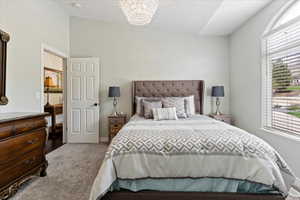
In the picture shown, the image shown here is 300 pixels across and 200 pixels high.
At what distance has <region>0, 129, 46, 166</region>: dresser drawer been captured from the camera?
6.37 feet

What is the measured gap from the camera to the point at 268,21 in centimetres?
303

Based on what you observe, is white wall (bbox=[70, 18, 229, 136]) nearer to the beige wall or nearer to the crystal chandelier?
the beige wall

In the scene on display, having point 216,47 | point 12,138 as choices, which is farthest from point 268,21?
point 12,138

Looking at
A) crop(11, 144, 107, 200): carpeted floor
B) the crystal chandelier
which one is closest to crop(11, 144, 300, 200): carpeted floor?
crop(11, 144, 107, 200): carpeted floor

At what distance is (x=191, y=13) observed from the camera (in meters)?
3.62

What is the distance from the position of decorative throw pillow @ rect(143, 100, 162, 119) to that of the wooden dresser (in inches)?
70.7

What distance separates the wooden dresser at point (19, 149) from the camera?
1939 millimetres

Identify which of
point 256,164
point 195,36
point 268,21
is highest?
point 195,36

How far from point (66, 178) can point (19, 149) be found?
77 cm

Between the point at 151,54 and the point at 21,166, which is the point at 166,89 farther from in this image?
the point at 21,166

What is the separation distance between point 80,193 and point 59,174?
745mm

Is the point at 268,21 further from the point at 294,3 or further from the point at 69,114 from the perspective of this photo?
the point at 69,114

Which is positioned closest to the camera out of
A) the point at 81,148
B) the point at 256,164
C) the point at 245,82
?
the point at 256,164

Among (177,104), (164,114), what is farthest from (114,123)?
(177,104)
